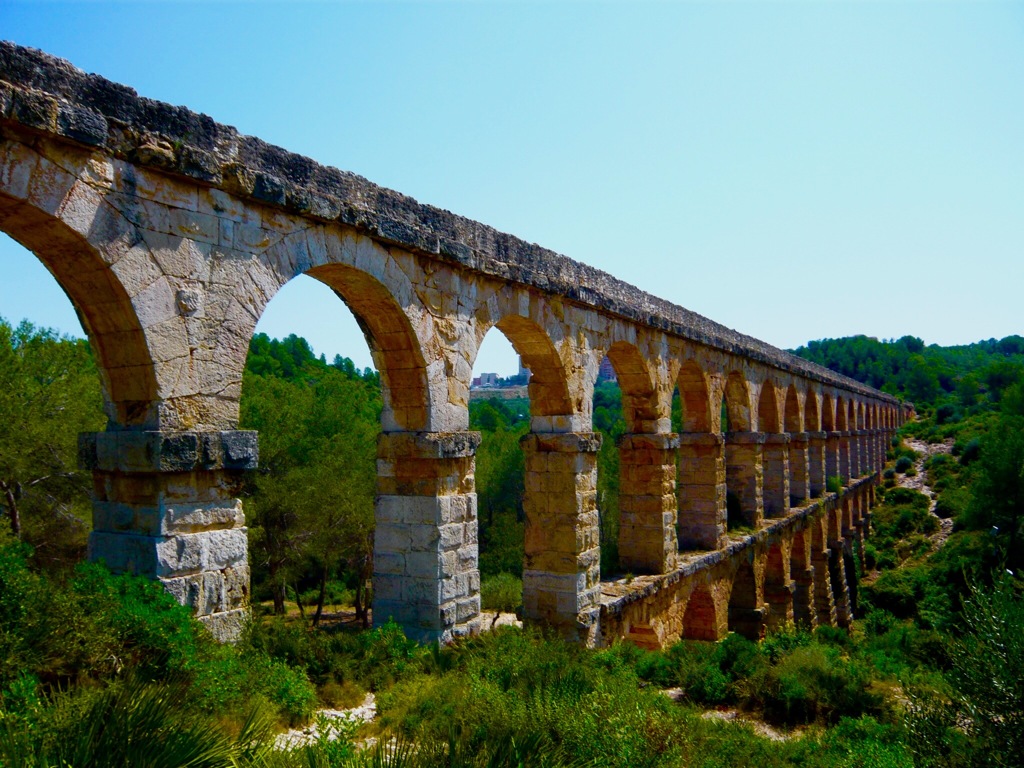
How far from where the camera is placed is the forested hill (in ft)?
177

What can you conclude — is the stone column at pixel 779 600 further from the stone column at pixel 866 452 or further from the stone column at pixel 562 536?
the stone column at pixel 866 452

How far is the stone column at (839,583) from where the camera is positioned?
1959cm

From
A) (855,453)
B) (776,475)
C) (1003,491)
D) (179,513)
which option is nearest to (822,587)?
(776,475)

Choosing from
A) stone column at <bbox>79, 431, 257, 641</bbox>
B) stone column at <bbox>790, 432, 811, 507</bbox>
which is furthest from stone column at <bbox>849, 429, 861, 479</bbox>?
stone column at <bbox>79, 431, 257, 641</bbox>

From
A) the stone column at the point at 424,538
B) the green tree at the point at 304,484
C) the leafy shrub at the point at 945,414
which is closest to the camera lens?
the stone column at the point at 424,538

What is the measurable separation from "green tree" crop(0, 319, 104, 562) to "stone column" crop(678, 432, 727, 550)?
9.35 metres

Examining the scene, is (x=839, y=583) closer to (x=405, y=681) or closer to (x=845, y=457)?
(x=845, y=457)

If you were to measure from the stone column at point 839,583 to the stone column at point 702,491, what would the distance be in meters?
9.52

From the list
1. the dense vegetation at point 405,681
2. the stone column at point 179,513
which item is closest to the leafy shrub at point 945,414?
the dense vegetation at point 405,681

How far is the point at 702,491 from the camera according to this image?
11.7 meters

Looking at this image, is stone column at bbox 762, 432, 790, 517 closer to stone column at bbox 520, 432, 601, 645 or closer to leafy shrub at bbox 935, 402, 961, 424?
stone column at bbox 520, 432, 601, 645

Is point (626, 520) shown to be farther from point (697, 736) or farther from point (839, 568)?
point (839, 568)

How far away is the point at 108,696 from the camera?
124 inches

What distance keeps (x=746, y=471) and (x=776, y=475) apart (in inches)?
91.3
